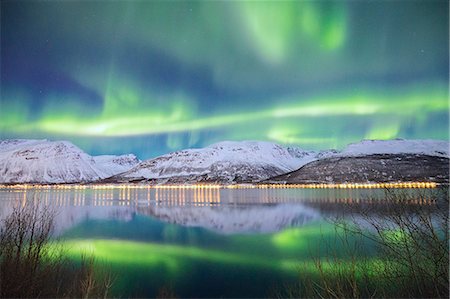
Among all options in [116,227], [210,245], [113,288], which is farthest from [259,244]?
[116,227]

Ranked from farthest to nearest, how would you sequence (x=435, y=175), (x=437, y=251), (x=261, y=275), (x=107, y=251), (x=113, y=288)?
(x=435, y=175), (x=107, y=251), (x=261, y=275), (x=113, y=288), (x=437, y=251)

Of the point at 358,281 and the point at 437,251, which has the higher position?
the point at 437,251

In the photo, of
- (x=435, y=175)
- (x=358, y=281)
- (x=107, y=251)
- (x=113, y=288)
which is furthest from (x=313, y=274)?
(x=435, y=175)

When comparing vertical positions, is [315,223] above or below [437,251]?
below

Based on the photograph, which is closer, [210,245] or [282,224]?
[210,245]

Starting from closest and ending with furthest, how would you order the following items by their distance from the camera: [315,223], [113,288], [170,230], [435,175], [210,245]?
[113,288], [210,245], [170,230], [315,223], [435,175]

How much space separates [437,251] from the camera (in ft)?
26.8

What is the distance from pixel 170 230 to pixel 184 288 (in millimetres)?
15597

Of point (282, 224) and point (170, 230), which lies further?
point (282, 224)

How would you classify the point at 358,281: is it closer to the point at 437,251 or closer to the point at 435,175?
the point at 437,251

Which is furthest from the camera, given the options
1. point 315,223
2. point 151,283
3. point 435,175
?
point 435,175

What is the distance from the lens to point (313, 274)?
1462 centimetres

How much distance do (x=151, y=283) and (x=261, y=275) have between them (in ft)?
17.7

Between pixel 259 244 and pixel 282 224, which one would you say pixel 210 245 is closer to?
pixel 259 244
